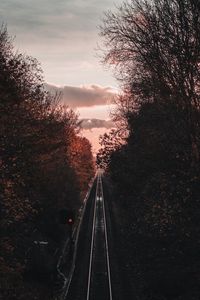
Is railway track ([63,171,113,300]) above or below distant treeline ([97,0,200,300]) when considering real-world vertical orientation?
below

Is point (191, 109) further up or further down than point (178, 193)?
further up

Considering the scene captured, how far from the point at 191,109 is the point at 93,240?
22671 millimetres

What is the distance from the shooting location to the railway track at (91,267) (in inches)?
1084

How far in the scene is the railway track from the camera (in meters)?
27.5

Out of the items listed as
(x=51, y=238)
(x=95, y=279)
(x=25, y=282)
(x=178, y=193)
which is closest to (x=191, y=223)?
(x=178, y=193)

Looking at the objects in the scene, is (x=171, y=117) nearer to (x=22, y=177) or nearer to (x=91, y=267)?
(x=22, y=177)

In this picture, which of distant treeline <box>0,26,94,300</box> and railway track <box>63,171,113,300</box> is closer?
distant treeline <box>0,26,94,300</box>

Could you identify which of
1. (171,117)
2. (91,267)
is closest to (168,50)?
(171,117)

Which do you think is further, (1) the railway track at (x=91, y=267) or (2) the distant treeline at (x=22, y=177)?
(1) the railway track at (x=91, y=267)

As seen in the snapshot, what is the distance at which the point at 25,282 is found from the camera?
2888cm

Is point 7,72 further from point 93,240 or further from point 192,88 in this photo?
point 93,240

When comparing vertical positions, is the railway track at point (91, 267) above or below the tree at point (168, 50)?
below

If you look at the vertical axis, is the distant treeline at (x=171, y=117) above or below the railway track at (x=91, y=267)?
above

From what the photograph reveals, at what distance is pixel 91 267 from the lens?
34.1 meters
